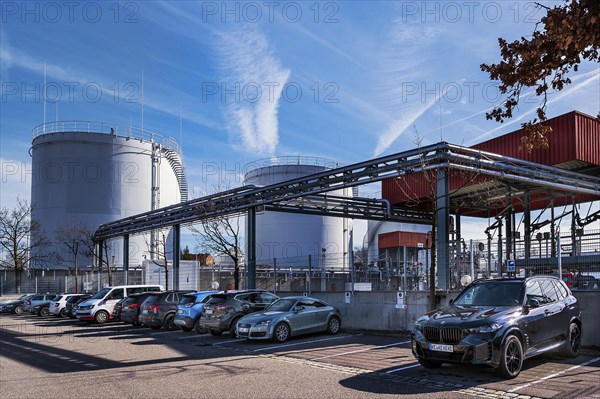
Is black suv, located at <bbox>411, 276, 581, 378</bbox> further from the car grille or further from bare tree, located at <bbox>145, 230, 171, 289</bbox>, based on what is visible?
bare tree, located at <bbox>145, 230, 171, 289</bbox>

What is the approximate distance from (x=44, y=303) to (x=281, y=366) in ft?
82.9

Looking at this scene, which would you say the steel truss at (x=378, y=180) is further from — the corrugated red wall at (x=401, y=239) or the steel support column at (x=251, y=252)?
the corrugated red wall at (x=401, y=239)

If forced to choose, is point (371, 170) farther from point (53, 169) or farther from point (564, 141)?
point (53, 169)

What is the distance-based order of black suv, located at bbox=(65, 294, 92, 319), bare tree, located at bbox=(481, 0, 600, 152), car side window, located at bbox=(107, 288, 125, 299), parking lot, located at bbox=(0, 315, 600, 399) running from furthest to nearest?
1. black suv, located at bbox=(65, 294, 92, 319)
2. car side window, located at bbox=(107, 288, 125, 299)
3. parking lot, located at bbox=(0, 315, 600, 399)
4. bare tree, located at bbox=(481, 0, 600, 152)

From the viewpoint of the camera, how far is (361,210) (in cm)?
3134

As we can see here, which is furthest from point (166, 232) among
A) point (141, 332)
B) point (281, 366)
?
point (281, 366)

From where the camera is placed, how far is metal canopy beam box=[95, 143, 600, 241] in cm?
1898

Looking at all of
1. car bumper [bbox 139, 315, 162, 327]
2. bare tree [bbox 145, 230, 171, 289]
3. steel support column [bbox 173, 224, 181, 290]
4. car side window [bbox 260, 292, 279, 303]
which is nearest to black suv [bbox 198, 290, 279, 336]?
car side window [bbox 260, 292, 279, 303]

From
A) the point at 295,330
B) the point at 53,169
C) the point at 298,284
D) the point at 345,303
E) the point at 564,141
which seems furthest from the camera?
the point at 53,169

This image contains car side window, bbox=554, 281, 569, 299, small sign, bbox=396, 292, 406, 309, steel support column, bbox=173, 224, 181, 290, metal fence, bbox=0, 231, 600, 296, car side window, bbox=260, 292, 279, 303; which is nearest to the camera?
car side window, bbox=554, 281, 569, 299

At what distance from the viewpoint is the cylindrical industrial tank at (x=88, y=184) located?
48281mm

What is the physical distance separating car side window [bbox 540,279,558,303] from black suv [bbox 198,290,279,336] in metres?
10.00

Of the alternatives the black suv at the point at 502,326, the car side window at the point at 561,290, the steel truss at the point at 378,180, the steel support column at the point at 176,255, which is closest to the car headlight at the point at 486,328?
the black suv at the point at 502,326

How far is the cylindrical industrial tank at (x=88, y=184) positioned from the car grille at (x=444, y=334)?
41.1 meters
